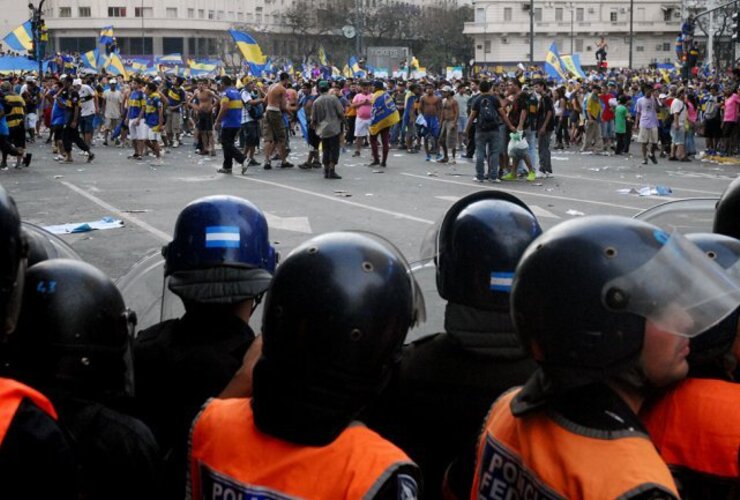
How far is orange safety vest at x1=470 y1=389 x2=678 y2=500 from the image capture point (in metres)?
1.79

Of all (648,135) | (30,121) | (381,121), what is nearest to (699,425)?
(381,121)

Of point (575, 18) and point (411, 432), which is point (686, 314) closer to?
point (411, 432)

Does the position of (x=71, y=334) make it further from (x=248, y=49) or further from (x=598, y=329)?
(x=248, y=49)

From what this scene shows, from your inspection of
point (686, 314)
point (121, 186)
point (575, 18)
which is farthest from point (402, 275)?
point (575, 18)

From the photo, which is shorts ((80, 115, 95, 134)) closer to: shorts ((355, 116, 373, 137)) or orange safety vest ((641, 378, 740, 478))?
shorts ((355, 116, 373, 137))

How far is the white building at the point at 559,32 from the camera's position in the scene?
11012cm

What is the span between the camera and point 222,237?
3.21 metres

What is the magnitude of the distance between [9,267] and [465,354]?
125 cm

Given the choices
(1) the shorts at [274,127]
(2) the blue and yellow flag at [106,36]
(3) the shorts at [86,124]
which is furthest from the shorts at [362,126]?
(2) the blue and yellow flag at [106,36]

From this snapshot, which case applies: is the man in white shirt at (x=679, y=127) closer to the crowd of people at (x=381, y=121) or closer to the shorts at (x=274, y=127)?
the crowd of people at (x=381, y=121)

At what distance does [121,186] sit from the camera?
1655cm

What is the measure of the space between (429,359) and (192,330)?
703 mm

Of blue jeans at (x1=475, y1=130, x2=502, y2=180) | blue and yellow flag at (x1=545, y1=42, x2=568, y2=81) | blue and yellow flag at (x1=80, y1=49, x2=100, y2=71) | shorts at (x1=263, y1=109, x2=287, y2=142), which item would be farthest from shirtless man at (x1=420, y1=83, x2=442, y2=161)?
blue and yellow flag at (x1=80, y1=49, x2=100, y2=71)

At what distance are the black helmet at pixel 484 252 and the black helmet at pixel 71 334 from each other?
3.14 ft
